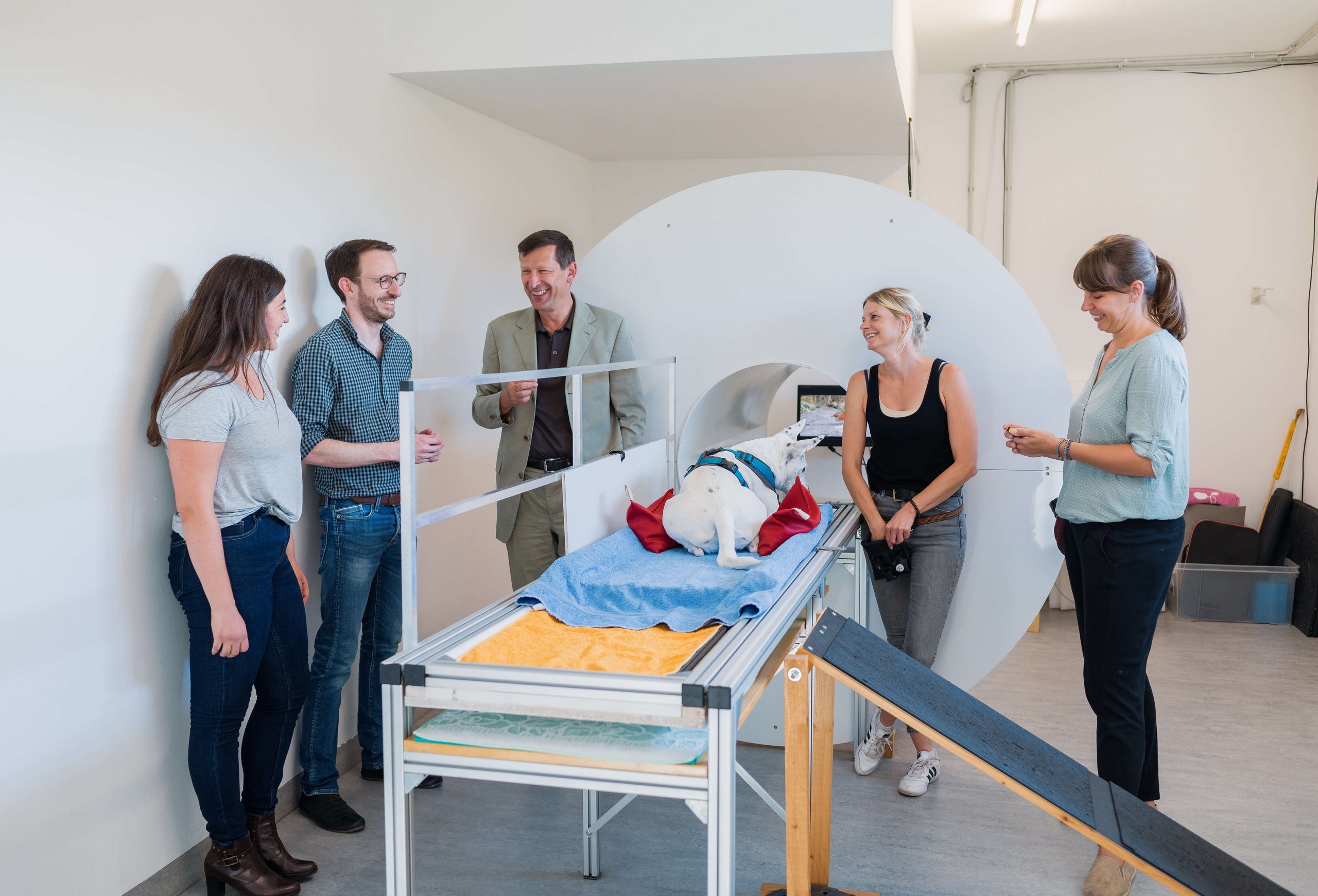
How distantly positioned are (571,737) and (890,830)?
58.9 inches

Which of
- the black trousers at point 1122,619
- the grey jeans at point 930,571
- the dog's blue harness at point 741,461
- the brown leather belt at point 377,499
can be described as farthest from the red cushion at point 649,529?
the black trousers at point 1122,619

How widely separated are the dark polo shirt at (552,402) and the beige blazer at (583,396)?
34 millimetres

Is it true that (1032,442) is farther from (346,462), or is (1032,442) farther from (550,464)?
(346,462)

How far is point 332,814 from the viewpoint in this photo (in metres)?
2.72

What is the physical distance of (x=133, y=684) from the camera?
225cm

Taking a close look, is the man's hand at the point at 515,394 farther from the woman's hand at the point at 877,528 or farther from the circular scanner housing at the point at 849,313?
the woman's hand at the point at 877,528

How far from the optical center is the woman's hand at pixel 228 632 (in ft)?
7.05

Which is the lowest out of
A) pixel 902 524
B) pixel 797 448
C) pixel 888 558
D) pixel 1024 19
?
pixel 888 558

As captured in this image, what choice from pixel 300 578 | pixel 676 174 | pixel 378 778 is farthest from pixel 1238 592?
pixel 300 578

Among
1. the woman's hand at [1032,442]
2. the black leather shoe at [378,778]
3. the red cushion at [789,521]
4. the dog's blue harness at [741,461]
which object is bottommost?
the black leather shoe at [378,778]

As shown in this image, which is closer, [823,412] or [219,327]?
[219,327]

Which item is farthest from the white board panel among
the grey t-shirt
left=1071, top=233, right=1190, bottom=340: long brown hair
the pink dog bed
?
the pink dog bed

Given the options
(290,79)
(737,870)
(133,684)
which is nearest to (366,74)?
(290,79)

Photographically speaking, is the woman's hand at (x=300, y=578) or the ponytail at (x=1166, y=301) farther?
the woman's hand at (x=300, y=578)
